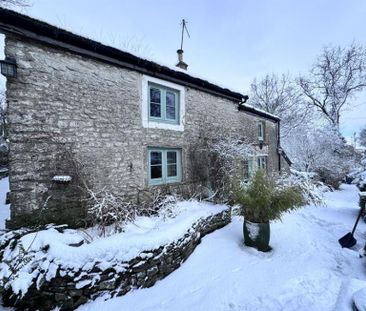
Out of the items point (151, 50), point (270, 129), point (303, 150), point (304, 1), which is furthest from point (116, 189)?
point (303, 150)

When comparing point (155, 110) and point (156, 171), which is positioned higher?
point (155, 110)

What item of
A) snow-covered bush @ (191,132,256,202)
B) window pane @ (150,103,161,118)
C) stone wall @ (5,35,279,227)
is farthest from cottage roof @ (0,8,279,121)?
snow-covered bush @ (191,132,256,202)

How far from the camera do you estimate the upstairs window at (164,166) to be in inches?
239

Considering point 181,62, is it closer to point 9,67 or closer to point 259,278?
point 9,67

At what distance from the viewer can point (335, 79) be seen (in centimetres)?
2016

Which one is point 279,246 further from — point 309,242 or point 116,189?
point 116,189

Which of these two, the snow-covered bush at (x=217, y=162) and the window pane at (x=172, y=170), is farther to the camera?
the snow-covered bush at (x=217, y=162)

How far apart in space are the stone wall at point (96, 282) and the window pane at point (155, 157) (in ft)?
9.57

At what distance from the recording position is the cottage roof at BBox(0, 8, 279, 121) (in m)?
3.62

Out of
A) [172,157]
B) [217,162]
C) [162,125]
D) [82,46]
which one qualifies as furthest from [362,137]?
[82,46]

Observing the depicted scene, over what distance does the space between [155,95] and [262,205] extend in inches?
178

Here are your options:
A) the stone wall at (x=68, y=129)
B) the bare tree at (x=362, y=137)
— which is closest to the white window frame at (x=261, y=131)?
the stone wall at (x=68, y=129)

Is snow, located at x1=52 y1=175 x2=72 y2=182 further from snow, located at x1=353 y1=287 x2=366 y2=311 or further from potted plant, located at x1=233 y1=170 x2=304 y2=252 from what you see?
snow, located at x1=353 y1=287 x2=366 y2=311

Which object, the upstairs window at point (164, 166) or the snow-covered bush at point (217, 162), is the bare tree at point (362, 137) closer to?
the snow-covered bush at point (217, 162)
